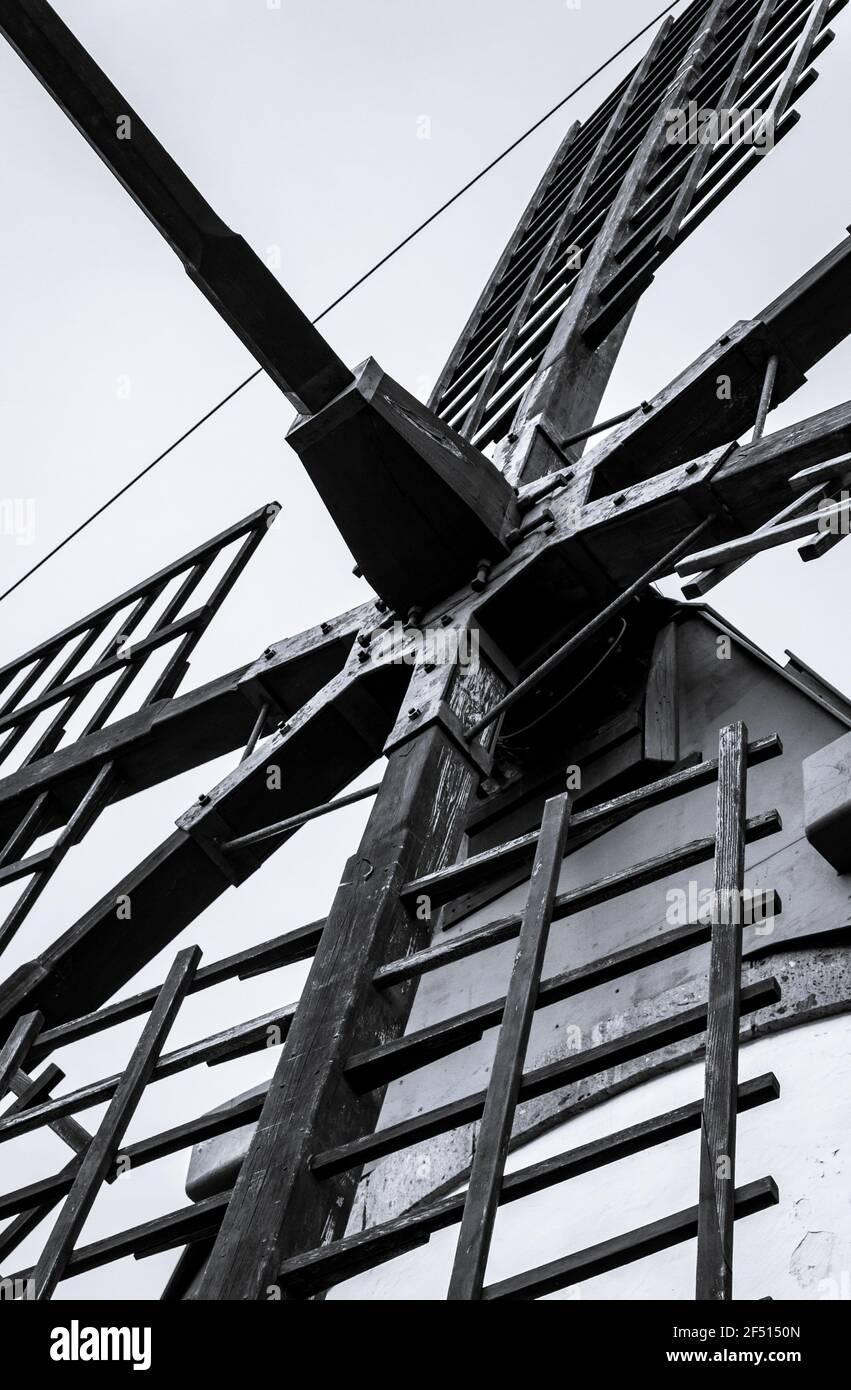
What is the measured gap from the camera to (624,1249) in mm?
2301

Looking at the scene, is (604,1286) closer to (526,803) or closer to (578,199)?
(526,803)

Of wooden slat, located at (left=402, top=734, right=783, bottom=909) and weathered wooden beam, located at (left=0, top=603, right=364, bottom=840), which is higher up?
weathered wooden beam, located at (left=0, top=603, right=364, bottom=840)

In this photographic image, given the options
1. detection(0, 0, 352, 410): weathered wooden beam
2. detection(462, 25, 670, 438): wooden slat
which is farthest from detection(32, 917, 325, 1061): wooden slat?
detection(462, 25, 670, 438): wooden slat

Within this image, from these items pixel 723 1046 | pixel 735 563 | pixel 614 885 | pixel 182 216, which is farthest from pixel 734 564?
pixel 182 216

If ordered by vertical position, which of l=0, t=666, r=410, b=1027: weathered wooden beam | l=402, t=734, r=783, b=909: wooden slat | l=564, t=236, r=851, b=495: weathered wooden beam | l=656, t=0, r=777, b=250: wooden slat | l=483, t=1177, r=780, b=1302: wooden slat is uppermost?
l=656, t=0, r=777, b=250: wooden slat

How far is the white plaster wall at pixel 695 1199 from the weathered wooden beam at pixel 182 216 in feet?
7.44

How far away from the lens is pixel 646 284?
6.43 metres

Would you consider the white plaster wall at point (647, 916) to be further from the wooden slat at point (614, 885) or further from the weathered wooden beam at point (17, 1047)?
the weathered wooden beam at point (17, 1047)

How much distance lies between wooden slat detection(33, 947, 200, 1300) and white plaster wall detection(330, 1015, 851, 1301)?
849 mm

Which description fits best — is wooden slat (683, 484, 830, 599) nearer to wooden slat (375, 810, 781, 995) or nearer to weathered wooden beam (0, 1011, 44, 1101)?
wooden slat (375, 810, 781, 995)

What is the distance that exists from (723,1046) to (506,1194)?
1.38ft

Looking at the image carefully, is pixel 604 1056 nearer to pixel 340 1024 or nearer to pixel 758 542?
pixel 340 1024

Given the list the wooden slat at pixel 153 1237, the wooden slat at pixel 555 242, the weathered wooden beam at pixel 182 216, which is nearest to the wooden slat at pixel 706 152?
the wooden slat at pixel 555 242

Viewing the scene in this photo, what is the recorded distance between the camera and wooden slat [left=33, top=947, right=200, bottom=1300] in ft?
10.1
